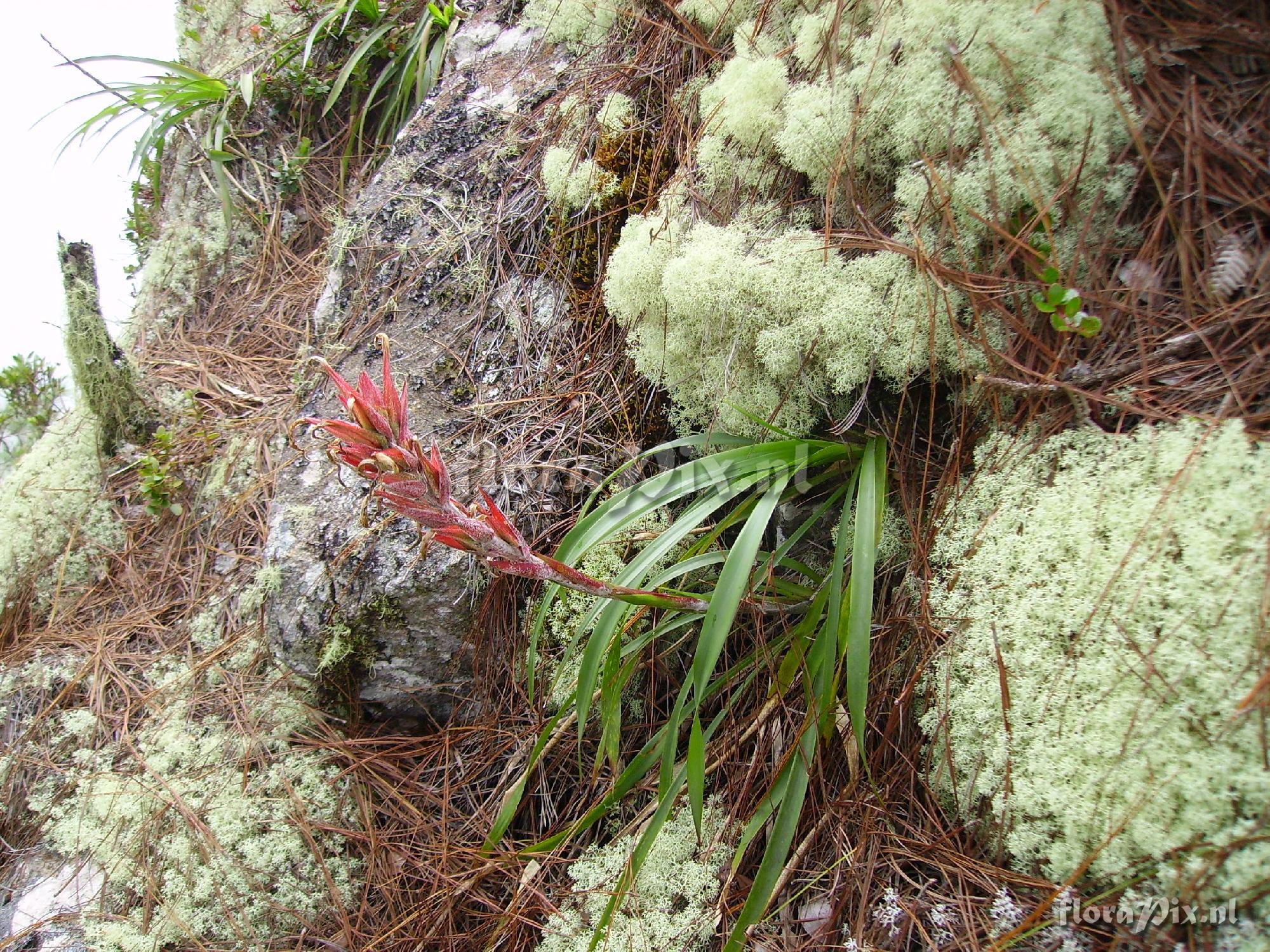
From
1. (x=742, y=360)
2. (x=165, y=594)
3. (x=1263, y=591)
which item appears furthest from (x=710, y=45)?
(x=165, y=594)

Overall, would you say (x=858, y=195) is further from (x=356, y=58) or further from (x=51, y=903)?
(x=51, y=903)

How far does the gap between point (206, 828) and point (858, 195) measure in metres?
2.33

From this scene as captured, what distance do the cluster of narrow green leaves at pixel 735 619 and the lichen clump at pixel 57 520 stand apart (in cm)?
207

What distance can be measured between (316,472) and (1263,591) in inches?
89.9

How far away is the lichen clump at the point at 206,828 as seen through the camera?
6.10ft

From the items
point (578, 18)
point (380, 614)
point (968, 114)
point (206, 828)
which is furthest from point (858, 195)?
point (206, 828)

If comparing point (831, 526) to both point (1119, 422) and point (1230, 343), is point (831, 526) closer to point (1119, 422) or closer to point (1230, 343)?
point (1119, 422)

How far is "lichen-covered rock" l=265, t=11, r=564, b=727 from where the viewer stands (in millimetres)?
2039

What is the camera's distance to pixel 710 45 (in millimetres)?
2219

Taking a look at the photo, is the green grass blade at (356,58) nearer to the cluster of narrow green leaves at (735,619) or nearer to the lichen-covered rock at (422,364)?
the lichen-covered rock at (422,364)

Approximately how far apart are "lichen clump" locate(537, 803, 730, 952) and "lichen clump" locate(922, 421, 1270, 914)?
536mm

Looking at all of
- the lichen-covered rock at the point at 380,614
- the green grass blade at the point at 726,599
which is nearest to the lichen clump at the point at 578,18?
the lichen-covered rock at the point at 380,614

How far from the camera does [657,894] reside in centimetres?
159

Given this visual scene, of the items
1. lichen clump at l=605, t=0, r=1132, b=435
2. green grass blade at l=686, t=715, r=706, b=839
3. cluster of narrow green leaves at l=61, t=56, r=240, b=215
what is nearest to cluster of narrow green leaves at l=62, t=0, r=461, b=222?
cluster of narrow green leaves at l=61, t=56, r=240, b=215
